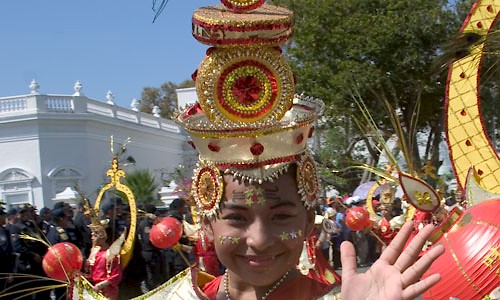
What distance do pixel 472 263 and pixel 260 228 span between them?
1.40 metres

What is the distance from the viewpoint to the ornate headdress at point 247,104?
2.60 metres

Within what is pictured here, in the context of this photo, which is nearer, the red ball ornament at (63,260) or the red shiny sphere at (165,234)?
the red ball ornament at (63,260)

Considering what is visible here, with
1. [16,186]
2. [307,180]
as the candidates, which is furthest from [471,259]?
[16,186]

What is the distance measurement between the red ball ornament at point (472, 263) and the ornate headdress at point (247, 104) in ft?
3.63

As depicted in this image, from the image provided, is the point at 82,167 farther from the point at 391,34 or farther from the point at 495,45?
the point at 495,45

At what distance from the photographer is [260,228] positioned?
8.35 feet

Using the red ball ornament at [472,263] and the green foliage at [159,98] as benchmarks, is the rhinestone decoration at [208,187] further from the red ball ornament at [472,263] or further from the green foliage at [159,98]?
the green foliage at [159,98]

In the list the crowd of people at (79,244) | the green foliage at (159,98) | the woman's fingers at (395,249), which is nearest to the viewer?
the woman's fingers at (395,249)

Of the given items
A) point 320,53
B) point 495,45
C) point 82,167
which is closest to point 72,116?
point 82,167

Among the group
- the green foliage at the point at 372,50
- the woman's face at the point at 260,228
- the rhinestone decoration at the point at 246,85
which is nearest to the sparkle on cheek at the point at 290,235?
the woman's face at the point at 260,228

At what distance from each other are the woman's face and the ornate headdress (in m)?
0.04

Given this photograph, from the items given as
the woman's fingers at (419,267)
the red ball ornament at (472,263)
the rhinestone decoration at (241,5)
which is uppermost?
the rhinestone decoration at (241,5)

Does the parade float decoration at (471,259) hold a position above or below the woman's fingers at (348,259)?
below

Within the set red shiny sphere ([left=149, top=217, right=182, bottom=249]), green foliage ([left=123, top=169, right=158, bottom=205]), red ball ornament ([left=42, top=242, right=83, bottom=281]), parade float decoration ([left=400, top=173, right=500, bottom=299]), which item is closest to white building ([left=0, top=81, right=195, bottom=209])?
green foliage ([left=123, top=169, right=158, bottom=205])
